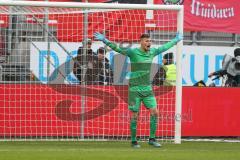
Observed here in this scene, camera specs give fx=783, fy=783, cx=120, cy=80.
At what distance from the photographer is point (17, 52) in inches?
722

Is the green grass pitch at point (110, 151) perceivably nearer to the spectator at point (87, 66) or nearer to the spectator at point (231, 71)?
the spectator at point (87, 66)

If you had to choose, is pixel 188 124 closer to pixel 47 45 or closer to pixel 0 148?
pixel 47 45

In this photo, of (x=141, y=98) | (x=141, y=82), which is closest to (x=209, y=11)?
(x=141, y=82)

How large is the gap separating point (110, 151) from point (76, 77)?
15.7 ft

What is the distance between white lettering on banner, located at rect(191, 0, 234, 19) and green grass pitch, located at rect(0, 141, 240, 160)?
4.56m

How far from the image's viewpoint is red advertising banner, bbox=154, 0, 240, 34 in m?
20.7

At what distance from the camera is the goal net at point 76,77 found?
1794 centimetres

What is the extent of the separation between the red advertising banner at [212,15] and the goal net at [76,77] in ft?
5.60

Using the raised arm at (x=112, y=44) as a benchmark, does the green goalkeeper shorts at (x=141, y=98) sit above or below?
below

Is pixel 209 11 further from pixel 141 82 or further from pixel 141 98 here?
pixel 141 98

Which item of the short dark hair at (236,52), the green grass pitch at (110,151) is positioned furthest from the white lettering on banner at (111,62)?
the green grass pitch at (110,151)

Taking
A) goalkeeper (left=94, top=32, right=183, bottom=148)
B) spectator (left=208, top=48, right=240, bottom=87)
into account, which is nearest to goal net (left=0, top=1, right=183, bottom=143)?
goalkeeper (left=94, top=32, right=183, bottom=148)

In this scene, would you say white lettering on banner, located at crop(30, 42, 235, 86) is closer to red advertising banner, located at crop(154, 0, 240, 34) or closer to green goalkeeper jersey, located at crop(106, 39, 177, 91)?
red advertising banner, located at crop(154, 0, 240, 34)

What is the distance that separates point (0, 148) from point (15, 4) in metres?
3.49
